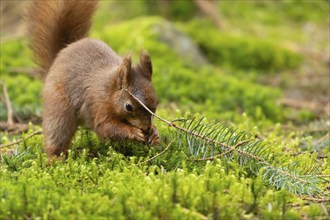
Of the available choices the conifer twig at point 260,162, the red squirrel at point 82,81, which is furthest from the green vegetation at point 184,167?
the red squirrel at point 82,81

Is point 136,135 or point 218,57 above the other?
point 218,57

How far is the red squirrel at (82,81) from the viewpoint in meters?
3.63

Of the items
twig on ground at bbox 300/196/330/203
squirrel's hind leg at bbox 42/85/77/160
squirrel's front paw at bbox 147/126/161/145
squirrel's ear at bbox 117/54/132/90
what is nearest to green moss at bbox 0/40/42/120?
squirrel's hind leg at bbox 42/85/77/160

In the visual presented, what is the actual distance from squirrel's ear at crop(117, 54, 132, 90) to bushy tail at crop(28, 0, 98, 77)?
884mm

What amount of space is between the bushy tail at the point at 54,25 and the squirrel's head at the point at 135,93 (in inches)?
33.5

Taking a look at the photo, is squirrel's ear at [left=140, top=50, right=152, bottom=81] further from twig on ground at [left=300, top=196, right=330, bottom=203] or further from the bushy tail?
twig on ground at [left=300, top=196, right=330, bottom=203]

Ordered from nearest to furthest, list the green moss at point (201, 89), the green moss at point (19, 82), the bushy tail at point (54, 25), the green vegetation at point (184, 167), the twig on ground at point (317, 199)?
the green vegetation at point (184, 167), the twig on ground at point (317, 199), the bushy tail at point (54, 25), the green moss at point (19, 82), the green moss at point (201, 89)

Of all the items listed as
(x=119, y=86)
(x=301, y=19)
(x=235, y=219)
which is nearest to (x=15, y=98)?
(x=119, y=86)

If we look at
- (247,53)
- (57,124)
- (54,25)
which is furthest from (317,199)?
(247,53)

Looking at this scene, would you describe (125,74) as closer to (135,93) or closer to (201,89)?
(135,93)

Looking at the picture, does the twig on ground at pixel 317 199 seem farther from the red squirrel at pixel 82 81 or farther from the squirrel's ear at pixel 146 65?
the squirrel's ear at pixel 146 65

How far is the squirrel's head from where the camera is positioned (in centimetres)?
358

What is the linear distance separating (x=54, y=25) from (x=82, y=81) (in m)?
0.66

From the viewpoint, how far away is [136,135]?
3.56 metres
